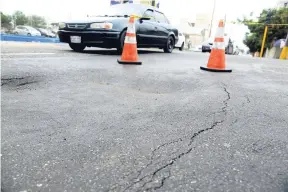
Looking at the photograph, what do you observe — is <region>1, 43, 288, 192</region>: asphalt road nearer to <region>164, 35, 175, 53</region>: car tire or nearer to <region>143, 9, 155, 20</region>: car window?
<region>143, 9, 155, 20</region>: car window

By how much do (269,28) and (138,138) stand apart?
29142mm

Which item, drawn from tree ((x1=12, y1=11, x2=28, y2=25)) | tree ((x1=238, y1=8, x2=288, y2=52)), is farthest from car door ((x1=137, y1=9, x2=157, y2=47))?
tree ((x1=12, y1=11, x2=28, y2=25))

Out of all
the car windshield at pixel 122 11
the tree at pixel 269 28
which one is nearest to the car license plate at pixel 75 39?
the car windshield at pixel 122 11

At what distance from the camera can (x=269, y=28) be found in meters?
26.9

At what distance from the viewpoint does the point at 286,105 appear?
8.50 feet

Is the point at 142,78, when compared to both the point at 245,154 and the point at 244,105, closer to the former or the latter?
the point at 244,105

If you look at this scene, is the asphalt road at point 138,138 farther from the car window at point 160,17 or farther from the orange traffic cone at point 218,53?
the car window at point 160,17

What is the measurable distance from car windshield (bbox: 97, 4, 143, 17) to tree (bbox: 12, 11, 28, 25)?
46043 millimetres

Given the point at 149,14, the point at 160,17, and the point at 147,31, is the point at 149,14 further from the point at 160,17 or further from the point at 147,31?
the point at 160,17

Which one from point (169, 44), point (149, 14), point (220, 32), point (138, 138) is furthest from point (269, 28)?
point (138, 138)

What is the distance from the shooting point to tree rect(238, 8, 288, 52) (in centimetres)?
2577

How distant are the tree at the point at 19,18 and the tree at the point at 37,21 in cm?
125

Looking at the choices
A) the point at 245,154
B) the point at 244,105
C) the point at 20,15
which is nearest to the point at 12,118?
the point at 245,154

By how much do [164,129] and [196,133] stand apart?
0.69ft
